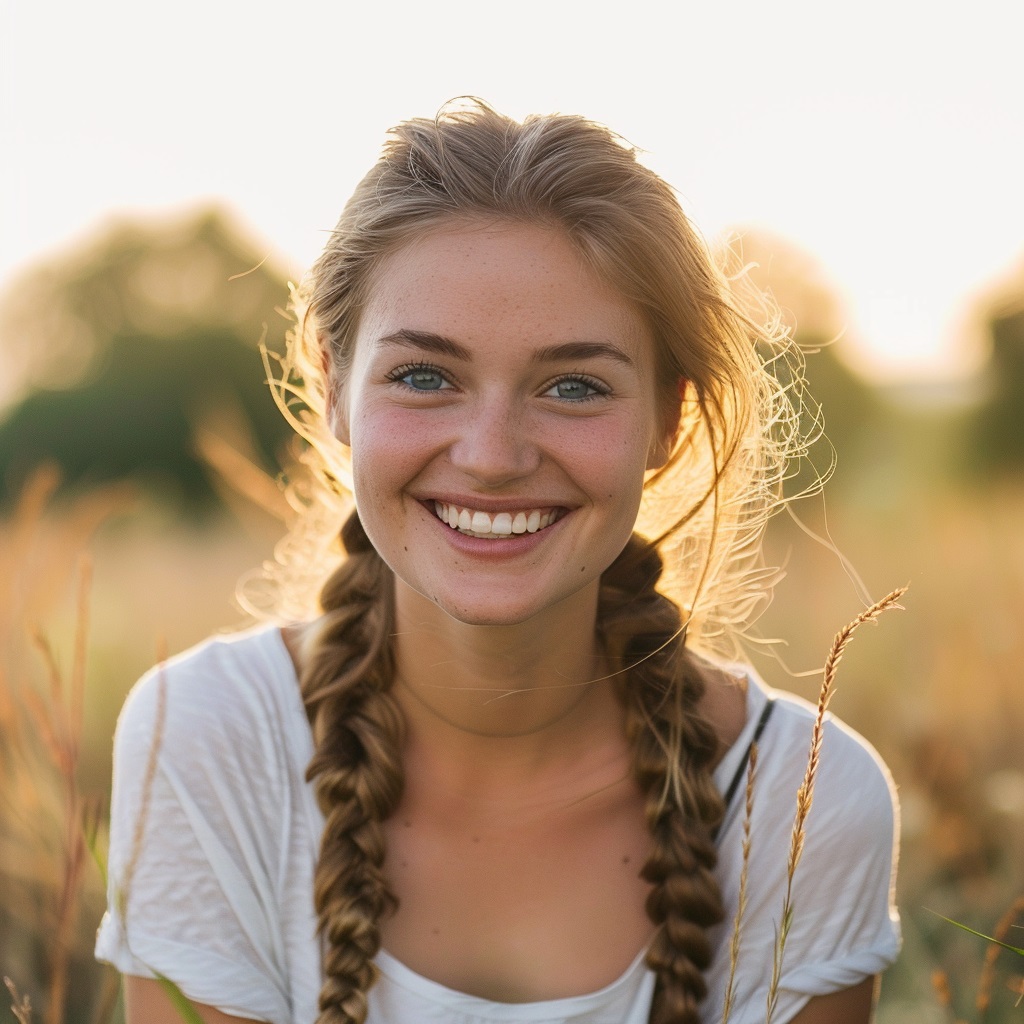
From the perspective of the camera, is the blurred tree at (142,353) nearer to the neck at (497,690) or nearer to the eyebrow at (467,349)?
the neck at (497,690)

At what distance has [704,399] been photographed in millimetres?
2113

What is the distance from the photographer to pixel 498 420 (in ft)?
5.89

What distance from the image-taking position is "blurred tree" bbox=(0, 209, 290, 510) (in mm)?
13305

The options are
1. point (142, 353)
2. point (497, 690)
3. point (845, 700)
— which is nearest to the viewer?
point (497, 690)

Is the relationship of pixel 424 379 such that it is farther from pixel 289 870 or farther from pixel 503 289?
pixel 289 870

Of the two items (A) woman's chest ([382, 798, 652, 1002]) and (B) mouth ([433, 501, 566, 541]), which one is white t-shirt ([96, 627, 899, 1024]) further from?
(B) mouth ([433, 501, 566, 541])

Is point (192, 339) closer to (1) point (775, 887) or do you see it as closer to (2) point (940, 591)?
(2) point (940, 591)

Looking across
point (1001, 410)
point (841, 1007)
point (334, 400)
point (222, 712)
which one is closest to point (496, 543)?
point (334, 400)

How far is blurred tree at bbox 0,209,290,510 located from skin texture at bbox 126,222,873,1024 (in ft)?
33.5

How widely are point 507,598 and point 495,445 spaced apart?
25cm

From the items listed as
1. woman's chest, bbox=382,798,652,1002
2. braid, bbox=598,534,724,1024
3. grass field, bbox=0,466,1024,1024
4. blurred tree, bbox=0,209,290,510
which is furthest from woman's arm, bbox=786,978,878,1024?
blurred tree, bbox=0,209,290,510

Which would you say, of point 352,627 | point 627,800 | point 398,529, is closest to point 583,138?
point 398,529

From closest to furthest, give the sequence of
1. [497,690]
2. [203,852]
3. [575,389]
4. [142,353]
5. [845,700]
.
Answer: [575,389], [203,852], [497,690], [845,700], [142,353]

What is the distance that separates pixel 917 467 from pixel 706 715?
9.17 metres
